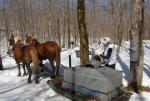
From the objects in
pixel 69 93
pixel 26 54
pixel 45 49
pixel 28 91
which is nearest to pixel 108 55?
pixel 69 93

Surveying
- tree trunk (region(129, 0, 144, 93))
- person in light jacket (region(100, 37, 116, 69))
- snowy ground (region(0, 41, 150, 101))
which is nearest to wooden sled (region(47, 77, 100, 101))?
snowy ground (region(0, 41, 150, 101))

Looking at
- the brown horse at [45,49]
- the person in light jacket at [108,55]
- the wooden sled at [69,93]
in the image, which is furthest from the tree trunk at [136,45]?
the brown horse at [45,49]

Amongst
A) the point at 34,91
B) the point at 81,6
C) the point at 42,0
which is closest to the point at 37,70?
the point at 34,91

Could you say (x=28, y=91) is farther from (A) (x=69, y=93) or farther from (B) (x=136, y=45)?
(B) (x=136, y=45)

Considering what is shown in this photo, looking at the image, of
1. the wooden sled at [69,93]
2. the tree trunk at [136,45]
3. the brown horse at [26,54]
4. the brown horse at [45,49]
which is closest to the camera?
the wooden sled at [69,93]

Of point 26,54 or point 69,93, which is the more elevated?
point 26,54

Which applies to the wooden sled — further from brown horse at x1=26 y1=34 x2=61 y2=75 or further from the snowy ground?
brown horse at x1=26 y1=34 x2=61 y2=75

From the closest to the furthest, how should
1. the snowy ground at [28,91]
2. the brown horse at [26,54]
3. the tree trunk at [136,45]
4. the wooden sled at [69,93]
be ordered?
the wooden sled at [69,93], the snowy ground at [28,91], the tree trunk at [136,45], the brown horse at [26,54]

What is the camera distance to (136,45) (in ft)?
27.2

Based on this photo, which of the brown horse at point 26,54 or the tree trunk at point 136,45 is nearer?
the tree trunk at point 136,45

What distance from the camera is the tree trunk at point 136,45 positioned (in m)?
8.21

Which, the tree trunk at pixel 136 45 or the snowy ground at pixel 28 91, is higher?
the tree trunk at pixel 136 45

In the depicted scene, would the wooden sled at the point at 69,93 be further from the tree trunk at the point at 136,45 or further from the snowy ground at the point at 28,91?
the tree trunk at the point at 136,45

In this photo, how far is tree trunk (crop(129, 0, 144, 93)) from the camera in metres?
8.21
